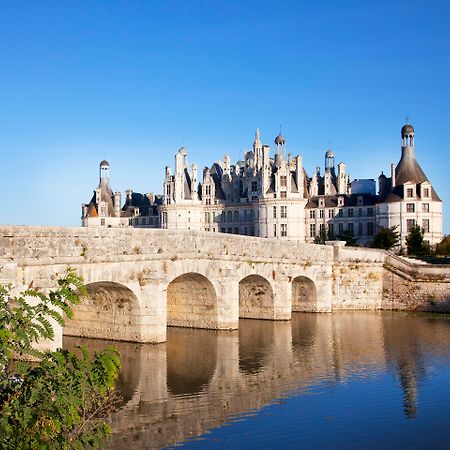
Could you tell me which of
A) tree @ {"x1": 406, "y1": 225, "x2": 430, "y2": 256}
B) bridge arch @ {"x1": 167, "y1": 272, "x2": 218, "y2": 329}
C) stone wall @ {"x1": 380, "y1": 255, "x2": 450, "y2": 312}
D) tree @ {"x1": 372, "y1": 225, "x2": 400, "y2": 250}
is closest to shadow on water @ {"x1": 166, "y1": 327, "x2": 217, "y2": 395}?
bridge arch @ {"x1": 167, "y1": 272, "x2": 218, "y2": 329}

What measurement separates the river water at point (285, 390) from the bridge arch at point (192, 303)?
30.2 inches

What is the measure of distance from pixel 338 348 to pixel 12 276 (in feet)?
50.4

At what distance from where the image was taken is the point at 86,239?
24.4m

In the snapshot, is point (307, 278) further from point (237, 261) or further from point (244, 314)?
point (237, 261)

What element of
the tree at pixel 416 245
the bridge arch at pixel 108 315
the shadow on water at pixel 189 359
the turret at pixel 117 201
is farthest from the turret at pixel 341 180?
the bridge arch at pixel 108 315

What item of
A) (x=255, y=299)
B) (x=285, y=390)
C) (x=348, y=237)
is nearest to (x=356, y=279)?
(x=255, y=299)

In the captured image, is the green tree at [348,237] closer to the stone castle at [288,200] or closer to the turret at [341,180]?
the stone castle at [288,200]

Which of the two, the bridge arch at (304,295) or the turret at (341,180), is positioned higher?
the turret at (341,180)

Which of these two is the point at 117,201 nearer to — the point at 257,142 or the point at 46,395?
the point at 257,142

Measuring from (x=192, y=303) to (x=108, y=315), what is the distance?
623cm

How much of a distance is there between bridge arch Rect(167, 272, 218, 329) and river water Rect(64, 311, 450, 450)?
768mm

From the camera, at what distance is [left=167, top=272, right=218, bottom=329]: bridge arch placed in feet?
107

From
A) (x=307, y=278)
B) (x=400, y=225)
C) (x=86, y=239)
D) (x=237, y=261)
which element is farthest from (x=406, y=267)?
(x=86, y=239)

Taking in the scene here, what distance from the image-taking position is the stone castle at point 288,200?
227 ft
